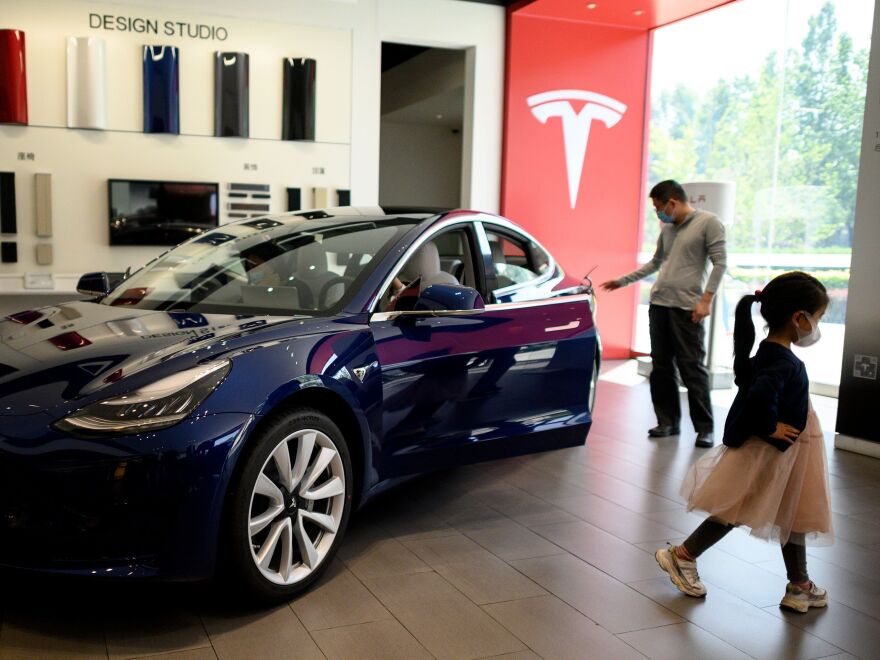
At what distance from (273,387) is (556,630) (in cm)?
115

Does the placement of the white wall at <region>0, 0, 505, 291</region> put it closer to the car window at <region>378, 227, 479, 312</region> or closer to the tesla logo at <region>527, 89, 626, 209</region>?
the tesla logo at <region>527, 89, 626, 209</region>

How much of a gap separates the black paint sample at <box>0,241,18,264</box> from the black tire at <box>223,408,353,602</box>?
16.9ft

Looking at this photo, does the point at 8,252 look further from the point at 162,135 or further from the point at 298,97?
the point at 298,97

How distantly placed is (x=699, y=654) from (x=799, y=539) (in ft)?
2.03

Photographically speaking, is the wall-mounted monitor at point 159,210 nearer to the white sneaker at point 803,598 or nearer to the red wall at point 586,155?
the red wall at point 586,155

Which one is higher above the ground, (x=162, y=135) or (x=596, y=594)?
(x=162, y=135)

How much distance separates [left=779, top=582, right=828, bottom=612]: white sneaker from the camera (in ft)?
9.56

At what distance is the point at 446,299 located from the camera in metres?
3.12

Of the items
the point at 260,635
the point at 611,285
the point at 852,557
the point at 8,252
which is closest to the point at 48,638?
the point at 260,635

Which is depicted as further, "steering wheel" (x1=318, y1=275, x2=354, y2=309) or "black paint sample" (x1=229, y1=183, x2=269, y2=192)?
"black paint sample" (x1=229, y1=183, x2=269, y2=192)

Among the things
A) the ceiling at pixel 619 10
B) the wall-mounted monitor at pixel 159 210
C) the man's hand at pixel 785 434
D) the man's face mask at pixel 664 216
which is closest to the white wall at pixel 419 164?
the ceiling at pixel 619 10

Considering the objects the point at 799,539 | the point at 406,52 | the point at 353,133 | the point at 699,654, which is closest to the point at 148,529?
the point at 699,654

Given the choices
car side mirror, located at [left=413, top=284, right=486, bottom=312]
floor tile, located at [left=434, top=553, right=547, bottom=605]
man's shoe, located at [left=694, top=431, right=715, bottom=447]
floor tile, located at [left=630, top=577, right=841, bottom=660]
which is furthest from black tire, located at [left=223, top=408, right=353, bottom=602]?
man's shoe, located at [left=694, top=431, right=715, bottom=447]

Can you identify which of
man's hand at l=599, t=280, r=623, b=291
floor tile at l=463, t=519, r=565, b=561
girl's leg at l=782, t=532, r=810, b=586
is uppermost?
Answer: man's hand at l=599, t=280, r=623, b=291
